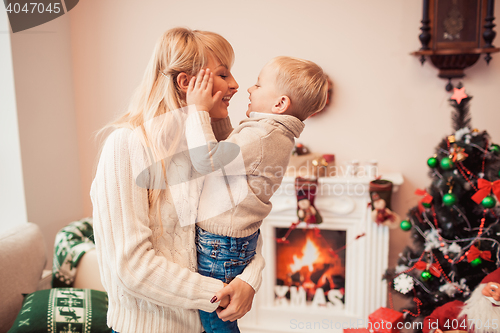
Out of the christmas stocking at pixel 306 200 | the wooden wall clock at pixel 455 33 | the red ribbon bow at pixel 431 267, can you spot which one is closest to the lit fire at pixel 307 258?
the christmas stocking at pixel 306 200

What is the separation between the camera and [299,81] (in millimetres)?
1034

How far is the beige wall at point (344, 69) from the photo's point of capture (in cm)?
225

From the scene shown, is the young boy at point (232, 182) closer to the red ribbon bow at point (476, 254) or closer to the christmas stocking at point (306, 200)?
the christmas stocking at point (306, 200)

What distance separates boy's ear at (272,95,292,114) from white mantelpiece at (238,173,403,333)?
1.16 metres

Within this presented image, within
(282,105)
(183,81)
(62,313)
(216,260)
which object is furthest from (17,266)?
(282,105)

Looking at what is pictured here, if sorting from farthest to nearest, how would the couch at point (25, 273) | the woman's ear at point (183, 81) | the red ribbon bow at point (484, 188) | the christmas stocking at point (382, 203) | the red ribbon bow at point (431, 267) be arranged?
1. the christmas stocking at point (382, 203)
2. the red ribbon bow at point (431, 267)
3. the red ribbon bow at point (484, 188)
4. the couch at point (25, 273)
5. the woman's ear at point (183, 81)

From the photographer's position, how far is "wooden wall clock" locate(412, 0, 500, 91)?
2109 millimetres

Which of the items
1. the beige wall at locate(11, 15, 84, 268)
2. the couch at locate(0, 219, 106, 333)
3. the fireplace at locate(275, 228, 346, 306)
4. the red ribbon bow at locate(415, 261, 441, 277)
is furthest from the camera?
the fireplace at locate(275, 228, 346, 306)

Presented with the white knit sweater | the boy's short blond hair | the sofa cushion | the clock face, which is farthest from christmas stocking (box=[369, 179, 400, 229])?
the sofa cushion

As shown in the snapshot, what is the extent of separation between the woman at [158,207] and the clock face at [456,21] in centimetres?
182

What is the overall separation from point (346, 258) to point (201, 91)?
5.98 feet

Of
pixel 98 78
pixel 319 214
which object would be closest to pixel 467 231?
pixel 319 214

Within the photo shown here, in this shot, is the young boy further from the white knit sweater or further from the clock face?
the clock face

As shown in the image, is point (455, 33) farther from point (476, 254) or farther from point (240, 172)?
point (240, 172)
